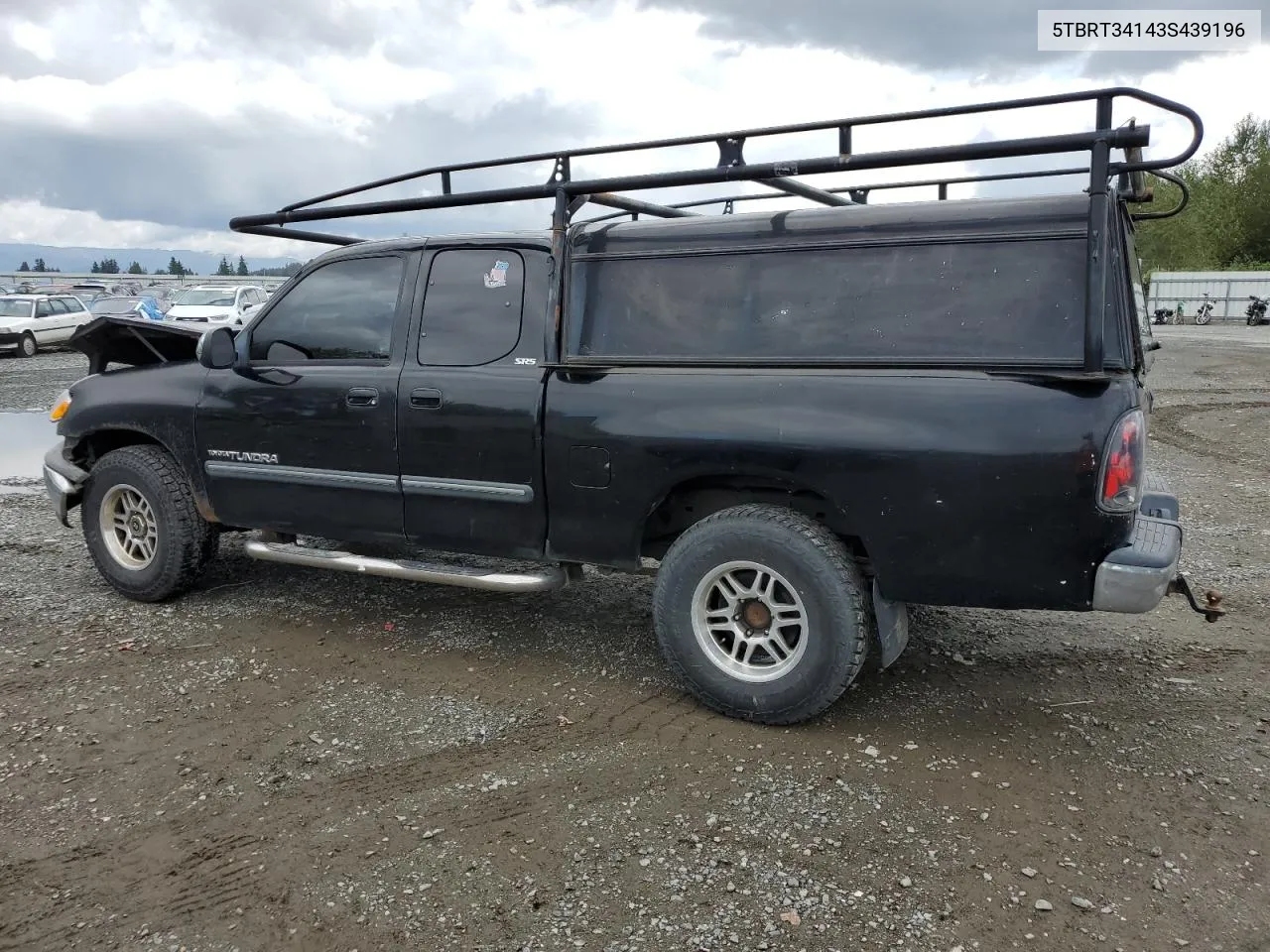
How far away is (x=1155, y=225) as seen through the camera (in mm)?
52000

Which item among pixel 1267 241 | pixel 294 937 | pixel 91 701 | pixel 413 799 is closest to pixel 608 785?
pixel 413 799

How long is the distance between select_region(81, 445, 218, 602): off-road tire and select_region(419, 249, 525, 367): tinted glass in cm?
176

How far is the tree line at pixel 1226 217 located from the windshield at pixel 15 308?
50775mm

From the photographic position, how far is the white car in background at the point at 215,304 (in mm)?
23734

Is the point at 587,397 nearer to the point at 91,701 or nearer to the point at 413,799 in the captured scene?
the point at 413,799

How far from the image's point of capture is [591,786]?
3.35 metres

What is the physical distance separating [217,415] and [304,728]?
1974 mm

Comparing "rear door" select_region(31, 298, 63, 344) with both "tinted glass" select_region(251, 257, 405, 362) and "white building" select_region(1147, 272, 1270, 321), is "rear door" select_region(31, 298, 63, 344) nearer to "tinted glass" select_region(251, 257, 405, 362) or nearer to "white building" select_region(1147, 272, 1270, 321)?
"tinted glass" select_region(251, 257, 405, 362)

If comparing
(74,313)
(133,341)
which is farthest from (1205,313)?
(133,341)

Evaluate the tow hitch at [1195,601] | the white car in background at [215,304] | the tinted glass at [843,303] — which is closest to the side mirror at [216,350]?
the tinted glass at [843,303]

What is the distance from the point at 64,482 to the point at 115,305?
79.5 feet

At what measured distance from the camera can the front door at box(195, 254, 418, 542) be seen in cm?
457

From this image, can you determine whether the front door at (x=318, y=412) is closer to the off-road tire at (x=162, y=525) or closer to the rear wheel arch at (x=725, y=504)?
the off-road tire at (x=162, y=525)

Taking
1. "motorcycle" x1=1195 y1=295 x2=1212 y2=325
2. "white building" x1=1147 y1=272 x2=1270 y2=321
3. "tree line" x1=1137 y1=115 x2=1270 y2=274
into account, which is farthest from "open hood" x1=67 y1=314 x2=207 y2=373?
"tree line" x1=1137 y1=115 x2=1270 y2=274
